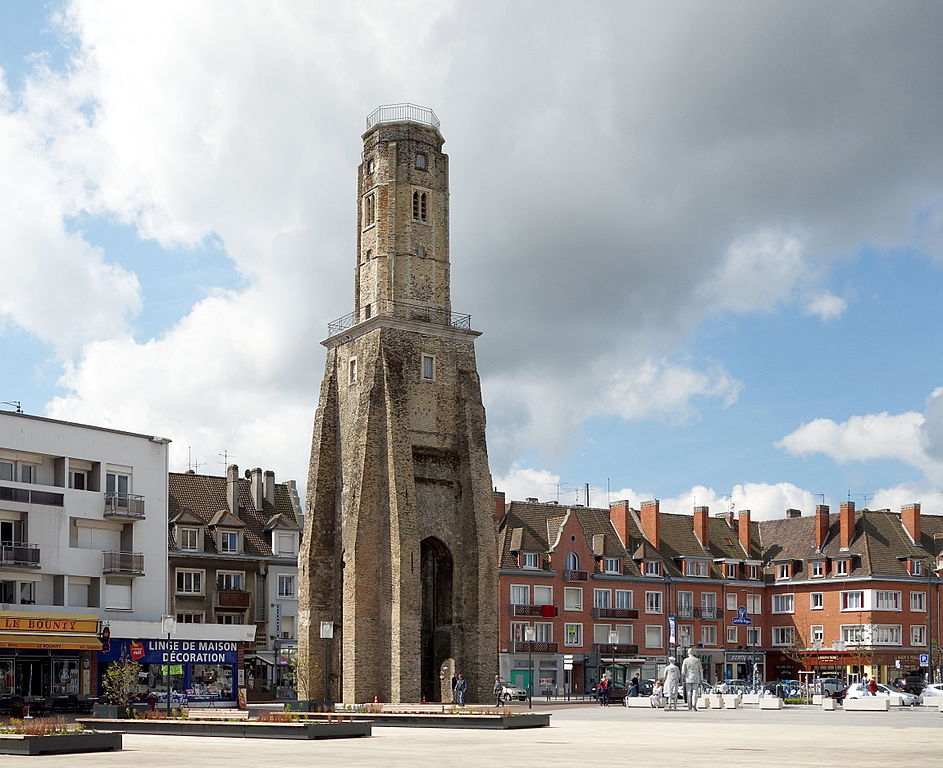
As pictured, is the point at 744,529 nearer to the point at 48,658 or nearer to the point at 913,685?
the point at 913,685

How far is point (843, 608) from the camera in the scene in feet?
285

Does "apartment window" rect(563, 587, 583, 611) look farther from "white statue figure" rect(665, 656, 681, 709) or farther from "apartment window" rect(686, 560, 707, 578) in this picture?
"white statue figure" rect(665, 656, 681, 709)

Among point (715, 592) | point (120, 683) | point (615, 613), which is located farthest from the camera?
point (715, 592)

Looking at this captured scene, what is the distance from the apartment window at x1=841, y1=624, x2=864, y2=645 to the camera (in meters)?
85.3

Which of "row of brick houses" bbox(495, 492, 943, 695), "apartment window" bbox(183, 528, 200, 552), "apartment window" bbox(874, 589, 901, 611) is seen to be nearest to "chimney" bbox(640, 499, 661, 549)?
"row of brick houses" bbox(495, 492, 943, 695)

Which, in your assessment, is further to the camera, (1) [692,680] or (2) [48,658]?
(2) [48,658]

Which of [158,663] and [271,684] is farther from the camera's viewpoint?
[271,684]

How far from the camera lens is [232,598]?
233ft

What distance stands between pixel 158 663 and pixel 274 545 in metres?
18.2

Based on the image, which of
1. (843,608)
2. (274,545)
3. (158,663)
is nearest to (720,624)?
(843,608)

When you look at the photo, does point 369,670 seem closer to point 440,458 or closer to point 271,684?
point 440,458

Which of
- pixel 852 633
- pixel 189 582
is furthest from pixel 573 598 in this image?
pixel 189 582

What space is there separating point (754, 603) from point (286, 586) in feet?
119

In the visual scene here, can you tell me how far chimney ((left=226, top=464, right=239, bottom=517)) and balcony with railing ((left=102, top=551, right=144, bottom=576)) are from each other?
702 inches
